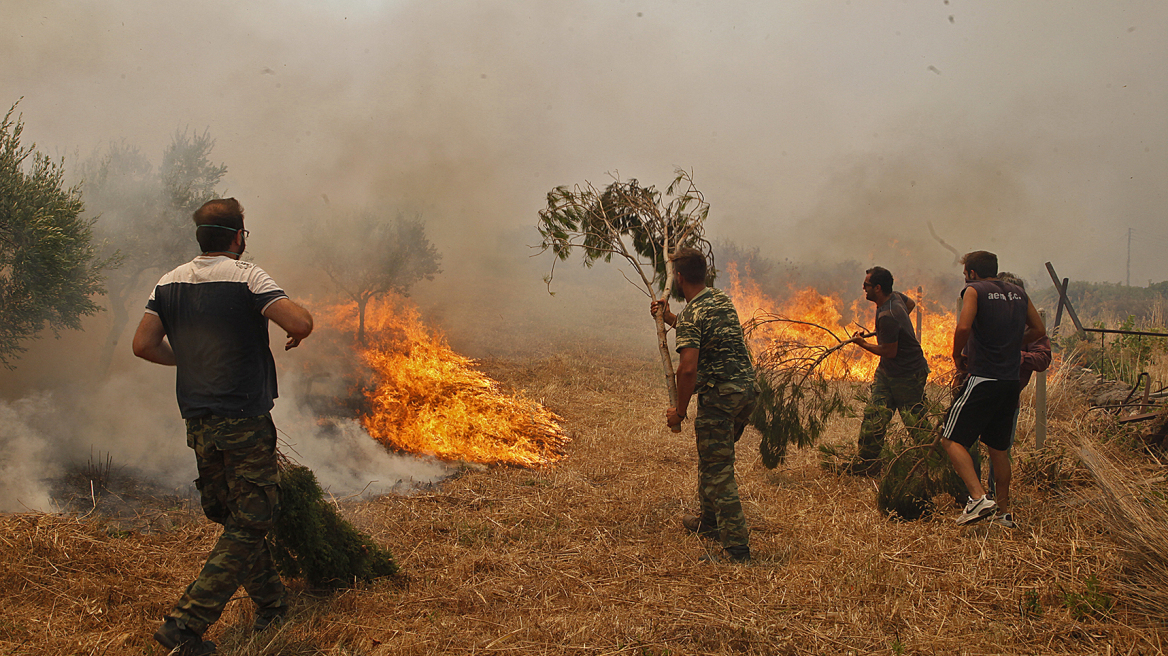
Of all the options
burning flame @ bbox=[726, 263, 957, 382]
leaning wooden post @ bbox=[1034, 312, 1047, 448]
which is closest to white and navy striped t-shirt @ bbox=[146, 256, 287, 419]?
leaning wooden post @ bbox=[1034, 312, 1047, 448]

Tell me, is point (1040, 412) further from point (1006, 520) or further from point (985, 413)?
point (1006, 520)

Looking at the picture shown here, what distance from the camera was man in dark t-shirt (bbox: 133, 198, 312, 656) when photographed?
9.84 feet

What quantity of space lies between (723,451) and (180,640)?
3.40 meters

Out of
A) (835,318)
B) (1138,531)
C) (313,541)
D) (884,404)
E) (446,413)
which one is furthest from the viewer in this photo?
(835,318)

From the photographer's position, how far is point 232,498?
309 cm

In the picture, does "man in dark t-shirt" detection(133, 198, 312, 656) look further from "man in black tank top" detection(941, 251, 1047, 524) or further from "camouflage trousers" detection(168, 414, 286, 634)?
"man in black tank top" detection(941, 251, 1047, 524)

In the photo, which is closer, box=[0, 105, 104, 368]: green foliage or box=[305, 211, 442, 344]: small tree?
box=[0, 105, 104, 368]: green foliage

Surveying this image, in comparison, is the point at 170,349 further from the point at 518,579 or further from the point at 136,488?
the point at 136,488

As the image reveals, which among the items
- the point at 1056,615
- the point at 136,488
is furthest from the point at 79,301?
the point at 1056,615

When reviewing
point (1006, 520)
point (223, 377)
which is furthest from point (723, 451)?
point (223, 377)

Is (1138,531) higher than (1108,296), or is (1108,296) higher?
(1108,296)

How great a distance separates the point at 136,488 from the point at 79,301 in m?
7.04

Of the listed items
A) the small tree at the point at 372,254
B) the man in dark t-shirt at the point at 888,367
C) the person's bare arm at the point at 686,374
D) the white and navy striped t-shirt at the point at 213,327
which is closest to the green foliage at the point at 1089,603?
the person's bare arm at the point at 686,374

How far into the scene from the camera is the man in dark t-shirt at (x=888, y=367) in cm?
588
